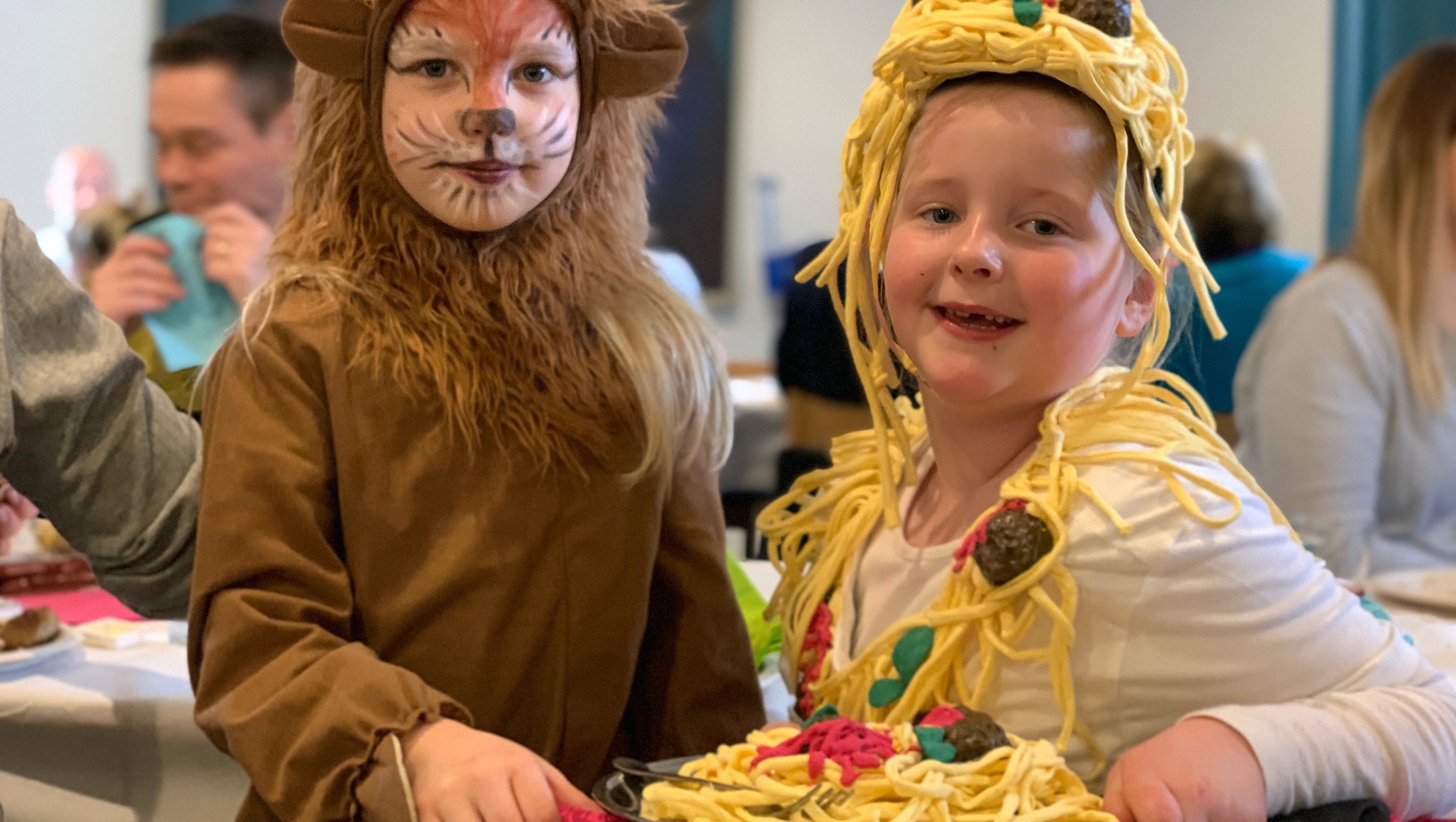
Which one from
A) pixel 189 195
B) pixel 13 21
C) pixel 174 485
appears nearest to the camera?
pixel 174 485

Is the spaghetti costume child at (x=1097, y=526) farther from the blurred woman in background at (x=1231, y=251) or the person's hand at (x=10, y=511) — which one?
the person's hand at (x=10, y=511)

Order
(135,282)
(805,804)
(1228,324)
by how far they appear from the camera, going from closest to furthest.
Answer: (805,804), (1228,324), (135,282)

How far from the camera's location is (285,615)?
0.95 metres

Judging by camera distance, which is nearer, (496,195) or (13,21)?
(496,195)

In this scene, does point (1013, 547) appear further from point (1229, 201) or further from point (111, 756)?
point (1229, 201)

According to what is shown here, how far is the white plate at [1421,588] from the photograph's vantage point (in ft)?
5.23

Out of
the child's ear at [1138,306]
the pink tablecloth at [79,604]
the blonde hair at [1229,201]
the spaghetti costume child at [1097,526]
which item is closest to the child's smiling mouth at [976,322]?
the spaghetti costume child at [1097,526]

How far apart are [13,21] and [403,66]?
12.8 feet

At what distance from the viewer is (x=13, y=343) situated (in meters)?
1.07

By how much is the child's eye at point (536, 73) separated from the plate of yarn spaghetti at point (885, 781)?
0.49 metres

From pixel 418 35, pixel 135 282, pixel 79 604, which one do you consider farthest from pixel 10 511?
pixel 135 282

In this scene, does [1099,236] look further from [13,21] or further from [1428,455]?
[13,21]

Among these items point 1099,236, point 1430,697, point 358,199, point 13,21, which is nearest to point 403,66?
point 358,199

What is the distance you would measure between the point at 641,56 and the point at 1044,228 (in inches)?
13.5
